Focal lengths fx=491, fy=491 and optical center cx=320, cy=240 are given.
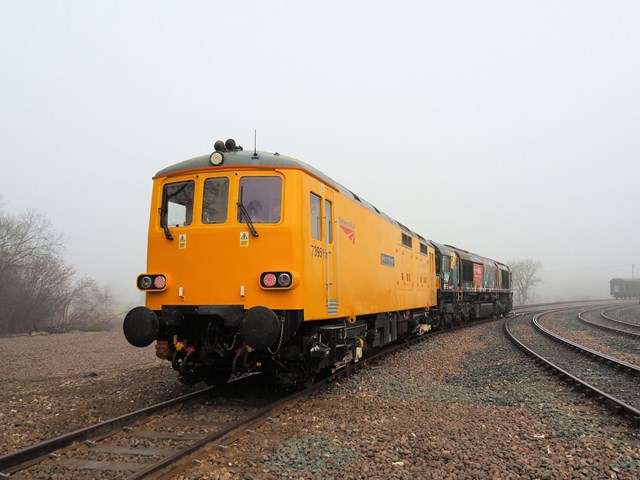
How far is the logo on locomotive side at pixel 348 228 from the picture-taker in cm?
807

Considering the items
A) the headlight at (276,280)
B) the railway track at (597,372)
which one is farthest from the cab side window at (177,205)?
the railway track at (597,372)

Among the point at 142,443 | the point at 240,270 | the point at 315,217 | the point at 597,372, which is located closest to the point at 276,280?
the point at 240,270

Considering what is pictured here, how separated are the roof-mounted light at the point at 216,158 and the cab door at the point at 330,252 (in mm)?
1613

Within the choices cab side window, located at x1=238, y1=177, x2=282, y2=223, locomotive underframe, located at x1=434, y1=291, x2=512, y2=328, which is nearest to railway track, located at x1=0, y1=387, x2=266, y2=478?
cab side window, located at x1=238, y1=177, x2=282, y2=223

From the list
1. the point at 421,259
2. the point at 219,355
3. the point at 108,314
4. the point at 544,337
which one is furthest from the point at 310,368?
the point at 108,314

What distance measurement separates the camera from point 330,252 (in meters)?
7.48

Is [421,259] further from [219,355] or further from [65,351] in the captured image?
[65,351]

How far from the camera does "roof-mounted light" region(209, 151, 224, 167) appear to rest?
6738 mm

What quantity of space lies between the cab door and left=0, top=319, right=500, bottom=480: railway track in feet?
4.89

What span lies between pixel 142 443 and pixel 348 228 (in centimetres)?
464

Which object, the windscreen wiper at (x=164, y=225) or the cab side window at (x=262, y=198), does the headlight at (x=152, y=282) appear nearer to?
the windscreen wiper at (x=164, y=225)

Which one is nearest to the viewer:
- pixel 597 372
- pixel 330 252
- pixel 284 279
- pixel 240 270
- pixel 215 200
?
pixel 284 279

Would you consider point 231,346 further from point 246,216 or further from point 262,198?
point 262,198

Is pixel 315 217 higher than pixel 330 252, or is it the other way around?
pixel 315 217
